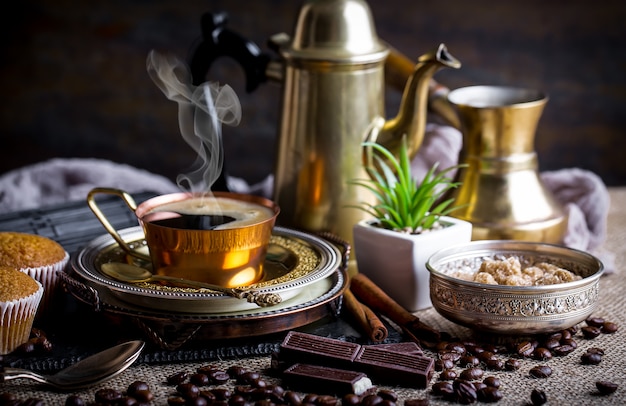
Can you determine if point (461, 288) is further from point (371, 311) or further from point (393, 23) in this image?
point (393, 23)

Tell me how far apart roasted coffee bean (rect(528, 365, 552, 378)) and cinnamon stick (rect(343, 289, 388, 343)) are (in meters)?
0.22

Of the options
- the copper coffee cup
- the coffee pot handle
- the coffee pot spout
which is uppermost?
the coffee pot handle

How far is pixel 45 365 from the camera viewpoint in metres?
1.12

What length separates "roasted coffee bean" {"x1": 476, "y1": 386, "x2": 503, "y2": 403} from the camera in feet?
3.43

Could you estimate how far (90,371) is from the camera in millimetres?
1085

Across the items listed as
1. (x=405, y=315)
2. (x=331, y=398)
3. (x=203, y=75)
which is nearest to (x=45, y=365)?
(x=331, y=398)

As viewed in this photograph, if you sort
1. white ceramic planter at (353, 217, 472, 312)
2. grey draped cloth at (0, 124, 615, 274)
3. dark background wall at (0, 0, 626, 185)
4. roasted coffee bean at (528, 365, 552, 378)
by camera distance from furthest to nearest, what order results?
dark background wall at (0, 0, 626, 185)
grey draped cloth at (0, 124, 615, 274)
white ceramic planter at (353, 217, 472, 312)
roasted coffee bean at (528, 365, 552, 378)

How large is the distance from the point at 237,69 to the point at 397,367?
6.05ft

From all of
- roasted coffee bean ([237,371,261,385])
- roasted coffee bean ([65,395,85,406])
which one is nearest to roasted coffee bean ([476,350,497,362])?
roasted coffee bean ([237,371,261,385])

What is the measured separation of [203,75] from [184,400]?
786 millimetres

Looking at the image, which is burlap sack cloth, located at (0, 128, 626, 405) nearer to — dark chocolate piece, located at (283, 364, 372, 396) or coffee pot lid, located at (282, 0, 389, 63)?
dark chocolate piece, located at (283, 364, 372, 396)

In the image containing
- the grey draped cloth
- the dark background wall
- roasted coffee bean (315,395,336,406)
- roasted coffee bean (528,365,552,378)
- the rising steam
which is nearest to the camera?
roasted coffee bean (315,395,336,406)

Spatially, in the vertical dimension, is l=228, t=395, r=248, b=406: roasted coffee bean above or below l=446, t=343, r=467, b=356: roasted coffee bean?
above

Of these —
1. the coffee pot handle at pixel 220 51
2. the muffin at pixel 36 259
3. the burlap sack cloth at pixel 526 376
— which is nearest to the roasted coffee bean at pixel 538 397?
the burlap sack cloth at pixel 526 376
